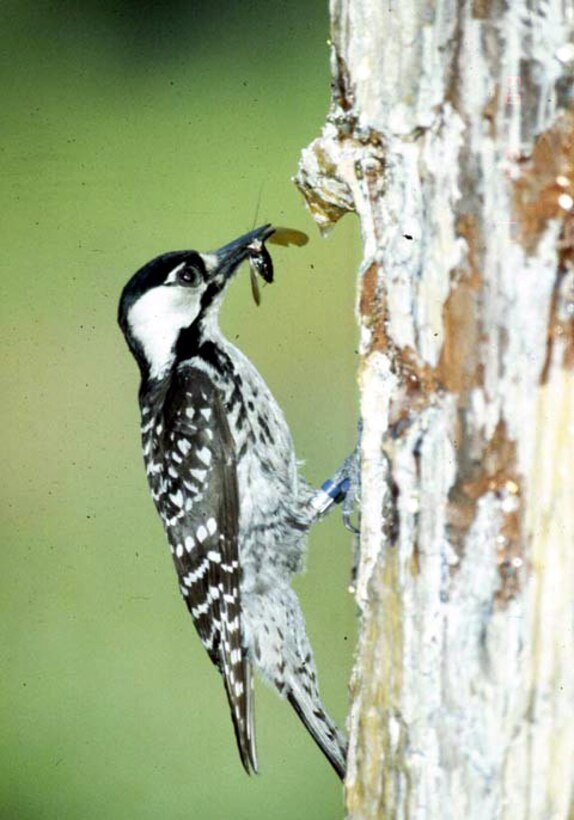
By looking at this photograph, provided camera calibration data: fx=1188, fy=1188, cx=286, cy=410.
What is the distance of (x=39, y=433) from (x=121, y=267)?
0.69 metres

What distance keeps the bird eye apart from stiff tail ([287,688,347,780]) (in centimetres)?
107

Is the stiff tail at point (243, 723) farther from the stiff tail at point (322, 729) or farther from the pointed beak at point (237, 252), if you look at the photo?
the pointed beak at point (237, 252)

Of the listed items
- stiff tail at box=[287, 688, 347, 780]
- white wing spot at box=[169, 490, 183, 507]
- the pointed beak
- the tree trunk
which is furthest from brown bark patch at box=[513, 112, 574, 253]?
stiff tail at box=[287, 688, 347, 780]

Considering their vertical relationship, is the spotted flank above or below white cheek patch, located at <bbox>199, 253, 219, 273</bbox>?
below

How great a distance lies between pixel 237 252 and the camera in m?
2.99

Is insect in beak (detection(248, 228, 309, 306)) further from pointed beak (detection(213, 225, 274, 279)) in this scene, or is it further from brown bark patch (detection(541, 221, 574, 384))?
brown bark patch (detection(541, 221, 574, 384))

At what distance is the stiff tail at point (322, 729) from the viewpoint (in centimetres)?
287

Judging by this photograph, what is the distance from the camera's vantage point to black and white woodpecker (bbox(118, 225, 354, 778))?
9.62 feet

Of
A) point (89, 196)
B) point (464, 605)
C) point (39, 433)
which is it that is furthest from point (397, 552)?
point (89, 196)

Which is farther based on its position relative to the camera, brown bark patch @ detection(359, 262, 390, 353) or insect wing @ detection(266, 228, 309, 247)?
insect wing @ detection(266, 228, 309, 247)

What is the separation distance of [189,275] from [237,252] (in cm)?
13

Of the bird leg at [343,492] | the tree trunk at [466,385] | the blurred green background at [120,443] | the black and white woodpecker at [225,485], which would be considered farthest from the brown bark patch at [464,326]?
the blurred green background at [120,443]

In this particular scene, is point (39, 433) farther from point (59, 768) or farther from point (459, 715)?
Result: point (459, 715)

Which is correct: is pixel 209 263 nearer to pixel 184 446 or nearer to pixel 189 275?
pixel 189 275
